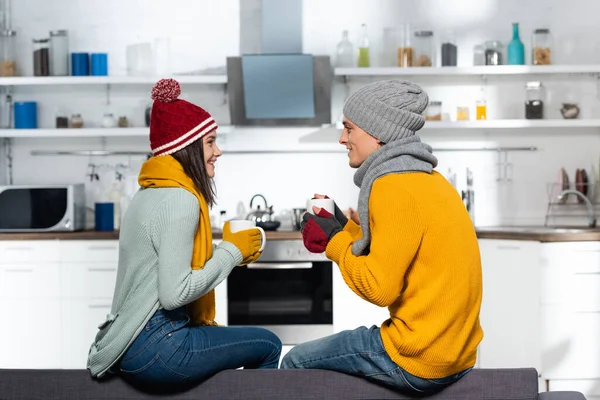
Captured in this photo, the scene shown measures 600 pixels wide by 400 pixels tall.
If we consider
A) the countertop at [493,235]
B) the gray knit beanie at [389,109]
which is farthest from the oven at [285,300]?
the gray knit beanie at [389,109]

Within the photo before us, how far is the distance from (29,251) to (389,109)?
333cm

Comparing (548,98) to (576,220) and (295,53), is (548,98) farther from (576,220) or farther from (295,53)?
(295,53)

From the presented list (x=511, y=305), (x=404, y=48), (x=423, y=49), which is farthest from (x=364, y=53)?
(x=511, y=305)

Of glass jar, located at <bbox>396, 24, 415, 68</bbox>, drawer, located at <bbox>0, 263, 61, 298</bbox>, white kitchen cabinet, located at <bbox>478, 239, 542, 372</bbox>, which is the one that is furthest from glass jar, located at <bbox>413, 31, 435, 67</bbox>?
drawer, located at <bbox>0, 263, 61, 298</bbox>

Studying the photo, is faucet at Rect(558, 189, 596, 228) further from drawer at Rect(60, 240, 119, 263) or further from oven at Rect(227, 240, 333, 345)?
drawer at Rect(60, 240, 119, 263)

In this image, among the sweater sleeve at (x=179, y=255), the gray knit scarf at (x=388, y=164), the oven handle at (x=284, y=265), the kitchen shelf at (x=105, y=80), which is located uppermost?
the kitchen shelf at (x=105, y=80)

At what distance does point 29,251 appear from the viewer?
5.03 metres

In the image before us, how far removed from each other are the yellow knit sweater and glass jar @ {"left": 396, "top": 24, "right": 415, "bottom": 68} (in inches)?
127

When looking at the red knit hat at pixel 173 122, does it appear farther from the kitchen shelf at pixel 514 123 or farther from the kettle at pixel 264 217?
the kitchen shelf at pixel 514 123

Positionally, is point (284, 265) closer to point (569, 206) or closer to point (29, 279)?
point (29, 279)

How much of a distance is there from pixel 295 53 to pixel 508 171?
61.3 inches

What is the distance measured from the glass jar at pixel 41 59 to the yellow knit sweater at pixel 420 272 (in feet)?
12.4

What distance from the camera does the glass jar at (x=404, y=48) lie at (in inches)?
210

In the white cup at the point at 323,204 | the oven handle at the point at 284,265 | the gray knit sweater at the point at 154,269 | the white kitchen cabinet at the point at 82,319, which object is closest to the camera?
the gray knit sweater at the point at 154,269
